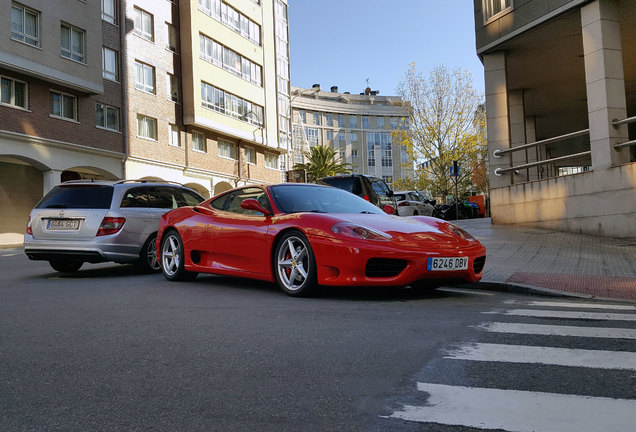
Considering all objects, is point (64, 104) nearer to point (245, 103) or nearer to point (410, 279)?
point (245, 103)

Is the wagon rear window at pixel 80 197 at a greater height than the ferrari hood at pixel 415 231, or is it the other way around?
the wagon rear window at pixel 80 197

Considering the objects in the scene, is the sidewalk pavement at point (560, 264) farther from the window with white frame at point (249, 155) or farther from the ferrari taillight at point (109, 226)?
the window with white frame at point (249, 155)

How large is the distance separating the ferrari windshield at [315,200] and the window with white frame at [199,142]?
30325mm

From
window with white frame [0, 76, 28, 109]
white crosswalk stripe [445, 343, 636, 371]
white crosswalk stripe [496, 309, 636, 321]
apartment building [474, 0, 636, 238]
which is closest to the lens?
white crosswalk stripe [445, 343, 636, 371]

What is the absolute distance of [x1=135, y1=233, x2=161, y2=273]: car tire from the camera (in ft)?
31.1

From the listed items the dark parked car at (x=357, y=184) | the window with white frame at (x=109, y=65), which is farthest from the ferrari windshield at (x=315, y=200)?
the window with white frame at (x=109, y=65)

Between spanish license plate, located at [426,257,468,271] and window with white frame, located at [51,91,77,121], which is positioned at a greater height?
window with white frame, located at [51,91,77,121]

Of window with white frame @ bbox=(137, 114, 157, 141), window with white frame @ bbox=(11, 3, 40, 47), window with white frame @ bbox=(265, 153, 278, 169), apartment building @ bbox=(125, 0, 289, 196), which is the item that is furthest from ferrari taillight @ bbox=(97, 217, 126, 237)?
window with white frame @ bbox=(265, 153, 278, 169)

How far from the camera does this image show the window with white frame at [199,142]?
3709 centimetres

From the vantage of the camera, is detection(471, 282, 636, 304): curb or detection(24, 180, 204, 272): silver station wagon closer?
detection(471, 282, 636, 304): curb

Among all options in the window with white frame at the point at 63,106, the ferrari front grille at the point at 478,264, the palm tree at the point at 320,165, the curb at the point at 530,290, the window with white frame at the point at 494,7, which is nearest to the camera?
the curb at the point at 530,290

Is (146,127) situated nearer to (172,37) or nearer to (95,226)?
(172,37)

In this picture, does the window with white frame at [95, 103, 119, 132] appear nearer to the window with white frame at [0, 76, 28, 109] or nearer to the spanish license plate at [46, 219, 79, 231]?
the window with white frame at [0, 76, 28, 109]

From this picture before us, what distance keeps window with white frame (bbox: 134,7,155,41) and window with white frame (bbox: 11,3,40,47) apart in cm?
725
